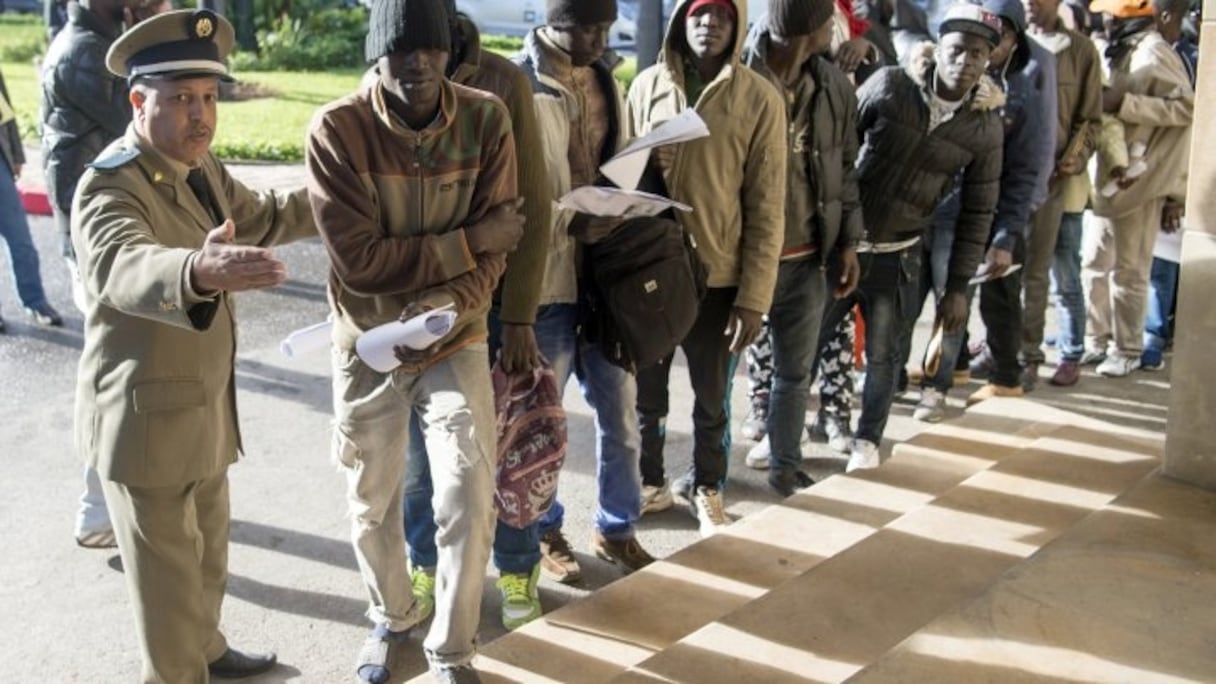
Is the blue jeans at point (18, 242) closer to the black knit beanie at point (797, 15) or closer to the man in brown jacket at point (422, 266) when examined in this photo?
the man in brown jacket at point (422, 266)

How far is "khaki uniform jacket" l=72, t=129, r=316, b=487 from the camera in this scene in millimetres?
3211

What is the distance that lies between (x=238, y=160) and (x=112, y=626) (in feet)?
31.1

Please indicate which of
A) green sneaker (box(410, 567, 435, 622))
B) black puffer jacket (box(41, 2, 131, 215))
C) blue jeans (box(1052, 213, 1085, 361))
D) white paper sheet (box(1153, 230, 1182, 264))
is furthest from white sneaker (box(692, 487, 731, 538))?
white paper sheet (box(1153, 230, 1182, 264))

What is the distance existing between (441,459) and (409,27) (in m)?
1.19

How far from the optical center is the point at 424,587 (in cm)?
442

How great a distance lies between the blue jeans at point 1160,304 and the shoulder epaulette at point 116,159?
592 centimetres

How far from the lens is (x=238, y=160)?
43.3ft

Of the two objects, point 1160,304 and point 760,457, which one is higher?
point 1160,304

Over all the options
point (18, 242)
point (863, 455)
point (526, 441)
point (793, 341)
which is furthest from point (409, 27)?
point (18, 242)

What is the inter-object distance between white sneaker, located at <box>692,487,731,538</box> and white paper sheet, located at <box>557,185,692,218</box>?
4.58 feet

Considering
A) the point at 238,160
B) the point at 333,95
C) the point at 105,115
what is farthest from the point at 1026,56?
the point at 333,95

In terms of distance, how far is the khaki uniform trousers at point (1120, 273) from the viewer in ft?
23.2

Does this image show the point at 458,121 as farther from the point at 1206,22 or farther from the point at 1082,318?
the point at 1082,318

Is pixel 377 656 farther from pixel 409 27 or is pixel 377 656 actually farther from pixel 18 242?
pixel 18 242
